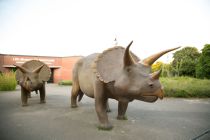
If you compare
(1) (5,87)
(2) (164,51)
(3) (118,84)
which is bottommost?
(1) (5,87)

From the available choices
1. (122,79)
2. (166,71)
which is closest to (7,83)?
(122,79)

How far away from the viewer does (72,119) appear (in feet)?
14.8

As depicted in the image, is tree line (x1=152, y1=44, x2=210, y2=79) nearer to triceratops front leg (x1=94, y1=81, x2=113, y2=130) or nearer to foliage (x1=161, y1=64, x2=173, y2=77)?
foliage (x1=161, y1=64, x2=173, y2=77)

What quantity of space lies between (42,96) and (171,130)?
5.09 m

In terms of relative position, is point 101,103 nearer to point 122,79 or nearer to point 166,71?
point 122,79

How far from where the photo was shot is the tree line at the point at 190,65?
72.3 feet

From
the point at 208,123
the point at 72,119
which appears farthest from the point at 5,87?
the point at 208,123

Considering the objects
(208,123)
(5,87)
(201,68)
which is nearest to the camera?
(208,123)

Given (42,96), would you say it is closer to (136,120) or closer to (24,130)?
(24,130)

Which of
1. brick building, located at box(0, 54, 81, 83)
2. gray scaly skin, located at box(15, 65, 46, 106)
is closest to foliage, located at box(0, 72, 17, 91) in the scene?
gray scaly skin, located at box(15, 65, 46, 106)

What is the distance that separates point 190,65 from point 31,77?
29.1 metres

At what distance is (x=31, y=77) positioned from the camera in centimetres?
606

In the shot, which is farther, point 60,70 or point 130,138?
point 60,70

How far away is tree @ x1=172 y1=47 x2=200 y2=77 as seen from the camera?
29.1 meters
